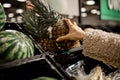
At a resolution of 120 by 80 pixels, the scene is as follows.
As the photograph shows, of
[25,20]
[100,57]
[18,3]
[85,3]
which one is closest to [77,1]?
[25,20]

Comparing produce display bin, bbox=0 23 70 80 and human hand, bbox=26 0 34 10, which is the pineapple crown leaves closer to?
human hand, bbox=26 0 34 10

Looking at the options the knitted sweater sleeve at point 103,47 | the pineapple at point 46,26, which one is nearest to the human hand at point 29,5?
the pineapple at point 46,26

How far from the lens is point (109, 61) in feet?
3.78

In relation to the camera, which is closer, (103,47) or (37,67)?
(37,67)

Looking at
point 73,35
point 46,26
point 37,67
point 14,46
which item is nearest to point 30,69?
point 37,67

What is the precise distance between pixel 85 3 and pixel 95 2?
37cm

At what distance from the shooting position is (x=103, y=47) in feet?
3.75

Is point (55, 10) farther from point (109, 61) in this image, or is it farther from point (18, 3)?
point (18, 3)

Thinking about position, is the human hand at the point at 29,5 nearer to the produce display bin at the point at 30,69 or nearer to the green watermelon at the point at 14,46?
the green watermelon at the point at 14,46

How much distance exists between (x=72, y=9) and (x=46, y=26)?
0.82 ft

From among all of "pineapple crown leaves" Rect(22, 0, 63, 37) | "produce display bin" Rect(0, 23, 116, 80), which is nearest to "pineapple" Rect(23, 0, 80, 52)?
"pineapple crown leaves" Rect(22, 0, 63, 37)

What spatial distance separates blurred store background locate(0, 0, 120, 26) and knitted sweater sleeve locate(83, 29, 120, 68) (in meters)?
0.37

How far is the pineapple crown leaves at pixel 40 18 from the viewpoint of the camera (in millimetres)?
1411

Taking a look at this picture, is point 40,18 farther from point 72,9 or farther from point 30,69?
point 30,69
